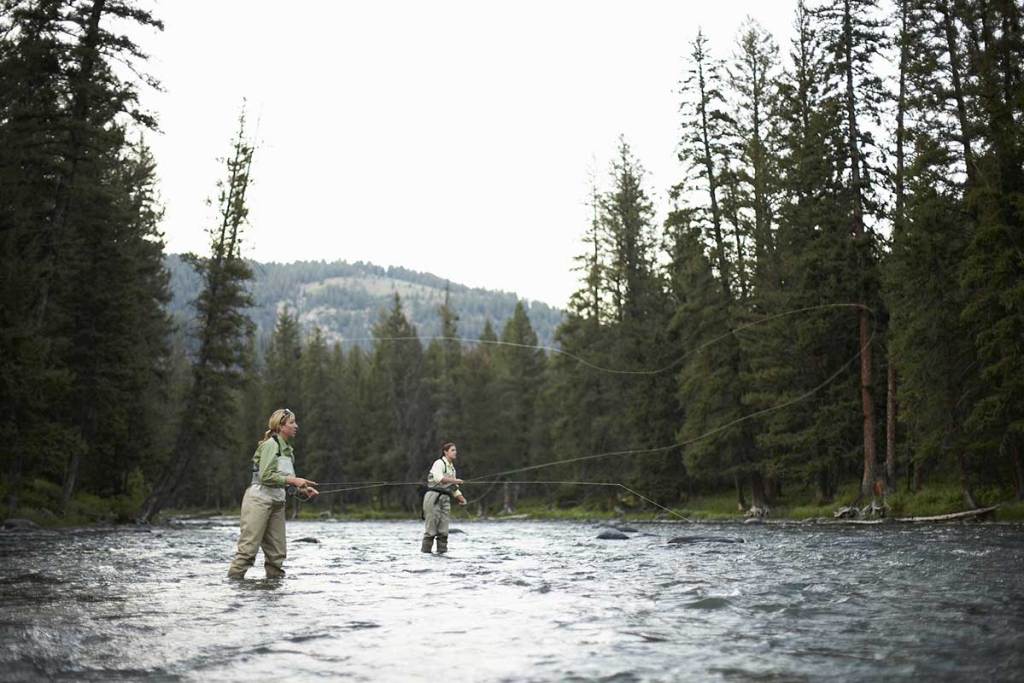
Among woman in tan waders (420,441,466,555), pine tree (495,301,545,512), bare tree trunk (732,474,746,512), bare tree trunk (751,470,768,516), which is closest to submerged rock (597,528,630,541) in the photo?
woman in tan waders (420,441,466,555)

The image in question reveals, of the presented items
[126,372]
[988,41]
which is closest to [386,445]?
[126,372]

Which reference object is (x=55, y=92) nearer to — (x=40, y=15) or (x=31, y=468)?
(x=40, y=15)

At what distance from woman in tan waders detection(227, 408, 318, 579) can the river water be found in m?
0.44

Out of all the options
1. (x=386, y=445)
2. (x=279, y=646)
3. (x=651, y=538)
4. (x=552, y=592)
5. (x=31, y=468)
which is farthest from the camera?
(x=386, y=445)

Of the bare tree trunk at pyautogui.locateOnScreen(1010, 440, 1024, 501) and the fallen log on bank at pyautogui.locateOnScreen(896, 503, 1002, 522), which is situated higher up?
the bare tree trunk at pyautogui.locateOnScreen(1010, 440, 1024, 501)

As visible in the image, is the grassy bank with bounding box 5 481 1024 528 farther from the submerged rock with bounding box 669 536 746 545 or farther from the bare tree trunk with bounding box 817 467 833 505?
the submerged rock with bounding box 669 536 746 545

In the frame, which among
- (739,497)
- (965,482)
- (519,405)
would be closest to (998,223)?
(965,482)

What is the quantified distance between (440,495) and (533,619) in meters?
10.1

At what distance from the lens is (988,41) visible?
26.3 metres

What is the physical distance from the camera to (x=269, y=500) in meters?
12.2

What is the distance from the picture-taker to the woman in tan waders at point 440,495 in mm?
17516

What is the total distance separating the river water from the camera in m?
5.86

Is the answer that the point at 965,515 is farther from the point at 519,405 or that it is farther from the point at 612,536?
the point at 519,405

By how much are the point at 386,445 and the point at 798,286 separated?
5533 centimetres
